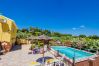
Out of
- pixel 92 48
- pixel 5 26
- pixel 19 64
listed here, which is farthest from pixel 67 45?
pixel 19 64

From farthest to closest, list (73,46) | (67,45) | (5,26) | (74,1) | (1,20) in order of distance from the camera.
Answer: (74,1) < (67,45) < (73,46) < (5,26) < (1,20)

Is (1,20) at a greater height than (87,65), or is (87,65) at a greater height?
(1,20)

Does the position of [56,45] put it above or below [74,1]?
below

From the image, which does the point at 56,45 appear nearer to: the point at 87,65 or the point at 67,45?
the point at 67,45

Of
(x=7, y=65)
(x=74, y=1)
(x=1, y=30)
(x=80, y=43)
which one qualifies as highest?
(x=74, y=1)

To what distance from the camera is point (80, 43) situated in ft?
88.0

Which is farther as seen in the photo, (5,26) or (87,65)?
(5,26)

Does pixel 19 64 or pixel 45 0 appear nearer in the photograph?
pixel 19 64

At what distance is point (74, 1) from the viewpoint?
42.2 metres

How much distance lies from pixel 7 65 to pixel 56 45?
18181mm

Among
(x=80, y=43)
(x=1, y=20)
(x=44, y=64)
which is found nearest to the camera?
(x=44, y=64)

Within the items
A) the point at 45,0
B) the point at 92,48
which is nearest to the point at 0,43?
the point at 92,48

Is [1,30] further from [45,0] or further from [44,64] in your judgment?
[45,0]

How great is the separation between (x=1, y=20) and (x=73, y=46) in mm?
14210
